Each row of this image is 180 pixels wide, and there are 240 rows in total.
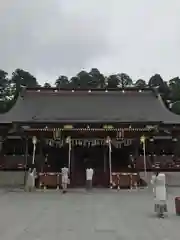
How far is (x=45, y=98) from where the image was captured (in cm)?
3391

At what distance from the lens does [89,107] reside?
1252 inches

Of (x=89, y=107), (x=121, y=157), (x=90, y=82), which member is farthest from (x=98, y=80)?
(x=121, y=157)

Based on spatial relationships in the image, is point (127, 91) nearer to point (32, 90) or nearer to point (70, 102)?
point (70, 102)

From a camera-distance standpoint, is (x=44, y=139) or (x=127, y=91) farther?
(x=127, y=91)

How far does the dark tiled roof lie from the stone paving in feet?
31.3

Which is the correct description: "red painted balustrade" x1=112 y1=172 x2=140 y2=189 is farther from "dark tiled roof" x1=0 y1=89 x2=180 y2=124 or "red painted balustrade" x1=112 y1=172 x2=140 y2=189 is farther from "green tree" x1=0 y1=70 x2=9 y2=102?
"green tree" x1=0 y1=70 x2=9 y2=102

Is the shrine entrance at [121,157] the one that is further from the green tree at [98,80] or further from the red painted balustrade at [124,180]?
the green tree at [98,80]

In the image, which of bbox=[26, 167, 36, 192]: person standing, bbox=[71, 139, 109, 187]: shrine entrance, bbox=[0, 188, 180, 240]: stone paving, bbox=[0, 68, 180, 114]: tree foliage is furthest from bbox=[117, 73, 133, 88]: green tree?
bbox=[0, 188, 180, 240]: stone paving

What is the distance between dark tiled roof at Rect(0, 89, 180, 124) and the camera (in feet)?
94.2

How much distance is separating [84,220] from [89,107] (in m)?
19.9

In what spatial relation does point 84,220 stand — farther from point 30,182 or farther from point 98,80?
point 98,80

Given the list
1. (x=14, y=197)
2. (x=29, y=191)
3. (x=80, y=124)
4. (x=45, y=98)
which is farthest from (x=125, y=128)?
(x=45, y=98)

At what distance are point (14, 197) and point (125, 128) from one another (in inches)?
337

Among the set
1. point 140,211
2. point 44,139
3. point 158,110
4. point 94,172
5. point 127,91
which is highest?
Answer: point 127,91
